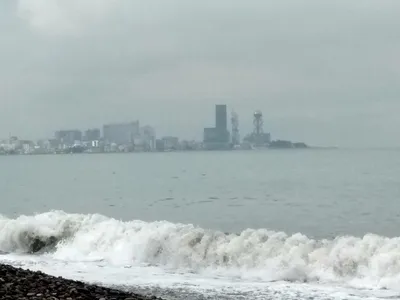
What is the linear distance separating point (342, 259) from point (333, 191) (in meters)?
50.4

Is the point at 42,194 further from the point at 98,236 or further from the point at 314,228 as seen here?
the point at 98,236

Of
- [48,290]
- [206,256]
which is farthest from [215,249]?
Result: [48,290]

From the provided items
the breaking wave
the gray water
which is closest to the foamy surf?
the breaking wave

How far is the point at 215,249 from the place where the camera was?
25641 mm

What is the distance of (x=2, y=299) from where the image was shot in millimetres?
13398

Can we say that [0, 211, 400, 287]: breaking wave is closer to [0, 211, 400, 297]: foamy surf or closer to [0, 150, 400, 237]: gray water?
[0, 211, 400, 297]: foamy surf

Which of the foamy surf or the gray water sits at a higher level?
the foamy surf

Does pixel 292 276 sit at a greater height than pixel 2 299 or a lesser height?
lesser

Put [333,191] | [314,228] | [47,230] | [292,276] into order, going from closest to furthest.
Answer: [292,276]
[47,230]
[314,228]
[333,191]

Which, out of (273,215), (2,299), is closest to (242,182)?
(273,215)

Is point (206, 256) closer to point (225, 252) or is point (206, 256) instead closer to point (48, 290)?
point (225, 252)

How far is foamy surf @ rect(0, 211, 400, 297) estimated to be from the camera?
21.2 m

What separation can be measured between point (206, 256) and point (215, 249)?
48 cm

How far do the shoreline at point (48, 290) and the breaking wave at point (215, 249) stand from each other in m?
7.87
